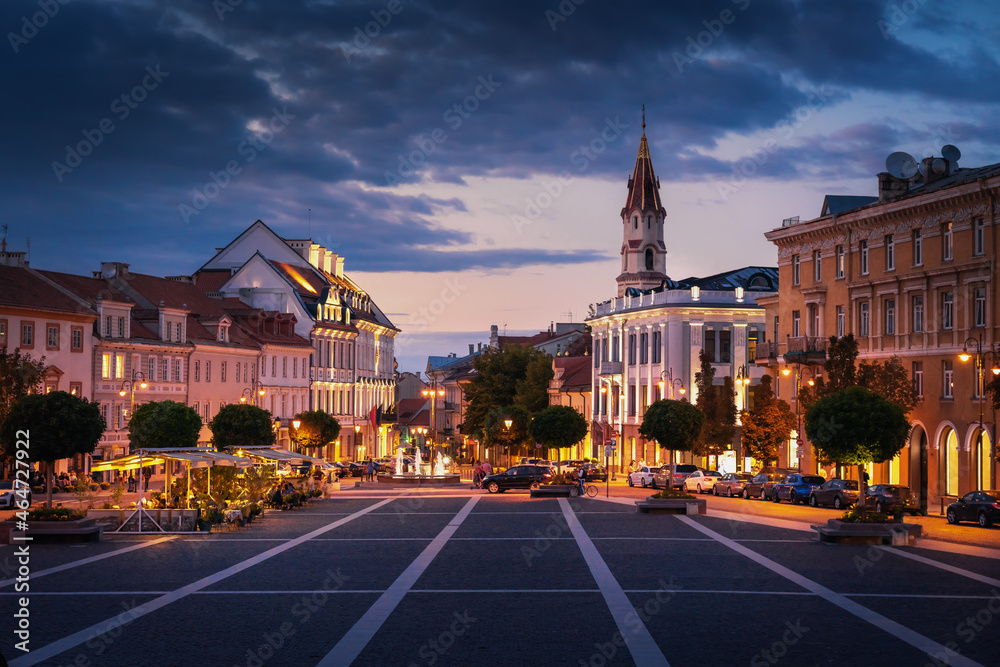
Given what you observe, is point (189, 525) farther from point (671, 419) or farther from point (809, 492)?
point (671, 419)

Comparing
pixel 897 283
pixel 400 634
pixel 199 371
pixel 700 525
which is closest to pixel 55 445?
pixel 700 525

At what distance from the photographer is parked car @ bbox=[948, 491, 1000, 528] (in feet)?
134

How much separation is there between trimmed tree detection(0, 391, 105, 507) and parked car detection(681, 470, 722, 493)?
113 ft

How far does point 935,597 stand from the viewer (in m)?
22.1

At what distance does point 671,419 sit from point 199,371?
1263 inches

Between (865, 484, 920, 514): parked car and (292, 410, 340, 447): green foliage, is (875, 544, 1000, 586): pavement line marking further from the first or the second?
(292, 410, 340, 447): green foliage

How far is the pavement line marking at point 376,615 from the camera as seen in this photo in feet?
53.7

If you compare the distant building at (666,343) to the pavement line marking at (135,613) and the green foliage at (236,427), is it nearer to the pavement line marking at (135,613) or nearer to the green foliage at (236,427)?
the green foliage at (236,427)

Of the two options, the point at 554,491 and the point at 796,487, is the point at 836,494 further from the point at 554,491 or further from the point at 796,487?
the point at 554,491

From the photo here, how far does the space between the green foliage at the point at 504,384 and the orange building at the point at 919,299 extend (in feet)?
161

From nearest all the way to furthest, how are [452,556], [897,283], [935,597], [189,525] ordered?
[935,597] < [452,556] < [189,525] < [897,283]

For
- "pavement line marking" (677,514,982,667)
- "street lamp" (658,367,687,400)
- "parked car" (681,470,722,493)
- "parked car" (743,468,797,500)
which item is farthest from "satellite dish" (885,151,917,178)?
"pavement line marking" (677,514,982,667)

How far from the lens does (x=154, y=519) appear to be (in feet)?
117

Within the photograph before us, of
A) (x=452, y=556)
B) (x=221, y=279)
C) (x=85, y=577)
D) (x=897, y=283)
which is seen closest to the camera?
(x=85, y=577)
